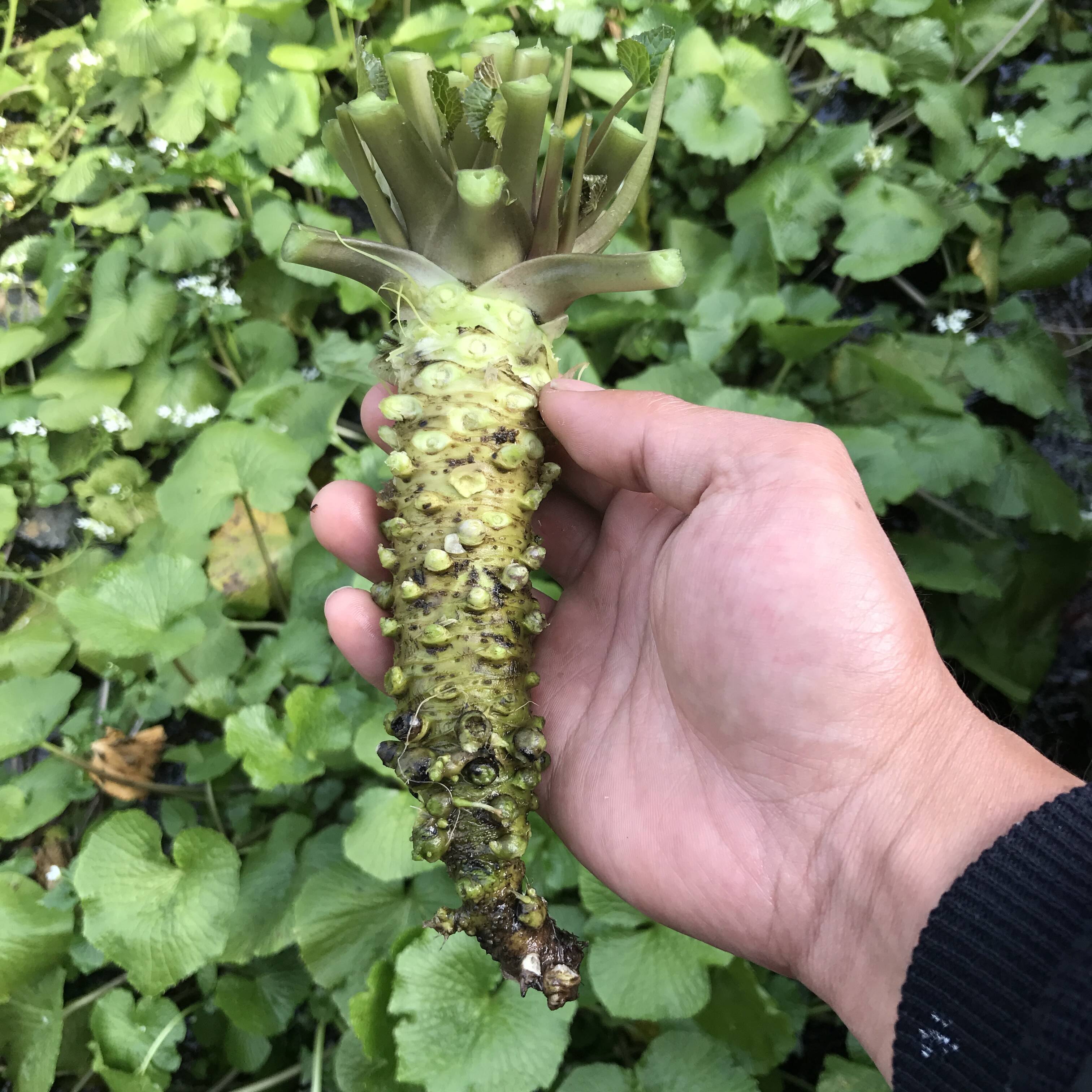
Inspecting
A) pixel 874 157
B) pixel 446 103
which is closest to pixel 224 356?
pixel 446 103

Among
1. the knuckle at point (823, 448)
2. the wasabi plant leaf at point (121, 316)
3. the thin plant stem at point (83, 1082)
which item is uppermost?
the knuckle at point (823, 448)

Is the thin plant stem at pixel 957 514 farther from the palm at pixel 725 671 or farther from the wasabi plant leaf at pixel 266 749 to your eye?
the wasabi plant leaf at pixel 266 749

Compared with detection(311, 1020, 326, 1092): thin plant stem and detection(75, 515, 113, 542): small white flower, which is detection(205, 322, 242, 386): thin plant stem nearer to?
detection(75, 515, 113, 542): small white flower

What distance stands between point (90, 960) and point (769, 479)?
2080mm

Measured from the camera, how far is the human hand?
118cm

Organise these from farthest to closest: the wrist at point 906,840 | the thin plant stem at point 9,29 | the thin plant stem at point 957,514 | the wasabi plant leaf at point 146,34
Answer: the thin plant stem at point 9,29 < the wasabi plant leaf at point 146,34 < the thin plant stem at point 957,514 < the wrist at point 906,840

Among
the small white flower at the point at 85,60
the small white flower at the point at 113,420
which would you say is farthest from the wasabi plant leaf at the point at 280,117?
the small white flower at the point at 113,420

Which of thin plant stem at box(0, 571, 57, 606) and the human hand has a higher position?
the human hand

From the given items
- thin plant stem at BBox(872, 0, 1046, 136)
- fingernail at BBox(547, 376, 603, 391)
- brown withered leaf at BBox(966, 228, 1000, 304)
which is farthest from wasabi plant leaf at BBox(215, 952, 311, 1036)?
thin plant stem at BBox(872, 0, 1046, 136)

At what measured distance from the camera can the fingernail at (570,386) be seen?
148cm

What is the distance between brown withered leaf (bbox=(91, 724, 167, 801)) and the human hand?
48.6 inches

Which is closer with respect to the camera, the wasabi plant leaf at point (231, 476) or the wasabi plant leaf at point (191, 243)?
the wasabi plant leaf at point (231, 476)

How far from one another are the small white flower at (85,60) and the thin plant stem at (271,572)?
6.16 ft

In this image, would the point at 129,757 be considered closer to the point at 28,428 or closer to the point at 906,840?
the point at 28,428
